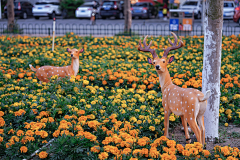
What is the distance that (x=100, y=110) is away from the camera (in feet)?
17.4

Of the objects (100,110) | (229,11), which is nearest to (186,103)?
(100,110)

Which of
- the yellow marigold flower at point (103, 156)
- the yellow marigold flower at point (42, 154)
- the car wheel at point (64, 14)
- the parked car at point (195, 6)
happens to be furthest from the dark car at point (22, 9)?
the yellow marigold flower at point (103, 156)

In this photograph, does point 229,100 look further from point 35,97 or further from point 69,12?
point 69,12

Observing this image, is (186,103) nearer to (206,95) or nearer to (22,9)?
(206,95)

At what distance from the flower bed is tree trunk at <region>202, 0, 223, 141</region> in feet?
2.07

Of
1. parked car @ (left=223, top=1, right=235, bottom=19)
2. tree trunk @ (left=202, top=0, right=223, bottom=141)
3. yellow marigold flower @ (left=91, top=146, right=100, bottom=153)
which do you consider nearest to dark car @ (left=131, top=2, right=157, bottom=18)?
parked car @ (left=223, top=1, right=235, bottom=19)

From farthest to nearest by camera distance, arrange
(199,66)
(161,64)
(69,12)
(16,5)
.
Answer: (69,12)
(16,5)
(199,66)
(161,64)

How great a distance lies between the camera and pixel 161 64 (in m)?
4.60

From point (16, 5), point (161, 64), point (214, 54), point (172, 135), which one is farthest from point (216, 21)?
point (16, 5)

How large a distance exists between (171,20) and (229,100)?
1023 cm

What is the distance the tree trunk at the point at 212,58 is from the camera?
184 inches

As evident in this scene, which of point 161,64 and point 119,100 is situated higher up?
point 161,64

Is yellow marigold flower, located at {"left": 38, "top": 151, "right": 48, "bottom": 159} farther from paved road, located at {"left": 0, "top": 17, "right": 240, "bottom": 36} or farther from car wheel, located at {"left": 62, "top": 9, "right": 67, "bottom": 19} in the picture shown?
car wheel, located at {"left": 62, "top": 9, "right": 67, "bottom": 19}

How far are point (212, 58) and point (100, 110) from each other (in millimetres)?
2079
